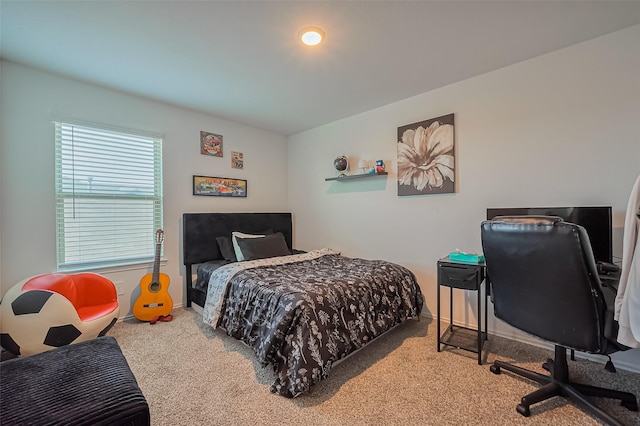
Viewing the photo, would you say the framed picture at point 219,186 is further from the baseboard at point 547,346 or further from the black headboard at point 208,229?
the baseboard at point 547,346

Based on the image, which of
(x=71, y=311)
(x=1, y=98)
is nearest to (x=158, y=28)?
(x=1, y=98)

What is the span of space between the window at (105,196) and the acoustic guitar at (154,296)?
22 cm

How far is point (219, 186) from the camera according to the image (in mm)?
3775

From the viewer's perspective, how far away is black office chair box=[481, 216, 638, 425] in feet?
4.52

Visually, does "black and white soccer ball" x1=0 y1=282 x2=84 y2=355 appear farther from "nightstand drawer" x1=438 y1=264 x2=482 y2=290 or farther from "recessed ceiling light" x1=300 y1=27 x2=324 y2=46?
"nightstand drawer" x1=438 y1=264 x2=482 y2=290

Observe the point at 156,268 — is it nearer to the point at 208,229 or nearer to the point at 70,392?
the point at 208,229

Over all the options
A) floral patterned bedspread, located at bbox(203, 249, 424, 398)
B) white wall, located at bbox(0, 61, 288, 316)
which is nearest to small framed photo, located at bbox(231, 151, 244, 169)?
white wall, located at bbox(0, 61, 288, 316)

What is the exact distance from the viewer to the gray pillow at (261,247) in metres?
3.24

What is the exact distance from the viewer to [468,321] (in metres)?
2.76

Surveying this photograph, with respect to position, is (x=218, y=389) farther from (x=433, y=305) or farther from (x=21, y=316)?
(x=433, y=305)

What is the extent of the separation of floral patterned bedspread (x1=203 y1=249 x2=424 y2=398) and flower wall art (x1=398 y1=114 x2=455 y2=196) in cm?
97

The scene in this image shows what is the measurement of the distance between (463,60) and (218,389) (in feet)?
10.5

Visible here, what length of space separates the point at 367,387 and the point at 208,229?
2.61 meters

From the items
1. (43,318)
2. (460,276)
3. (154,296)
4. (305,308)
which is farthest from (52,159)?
(460,276)
